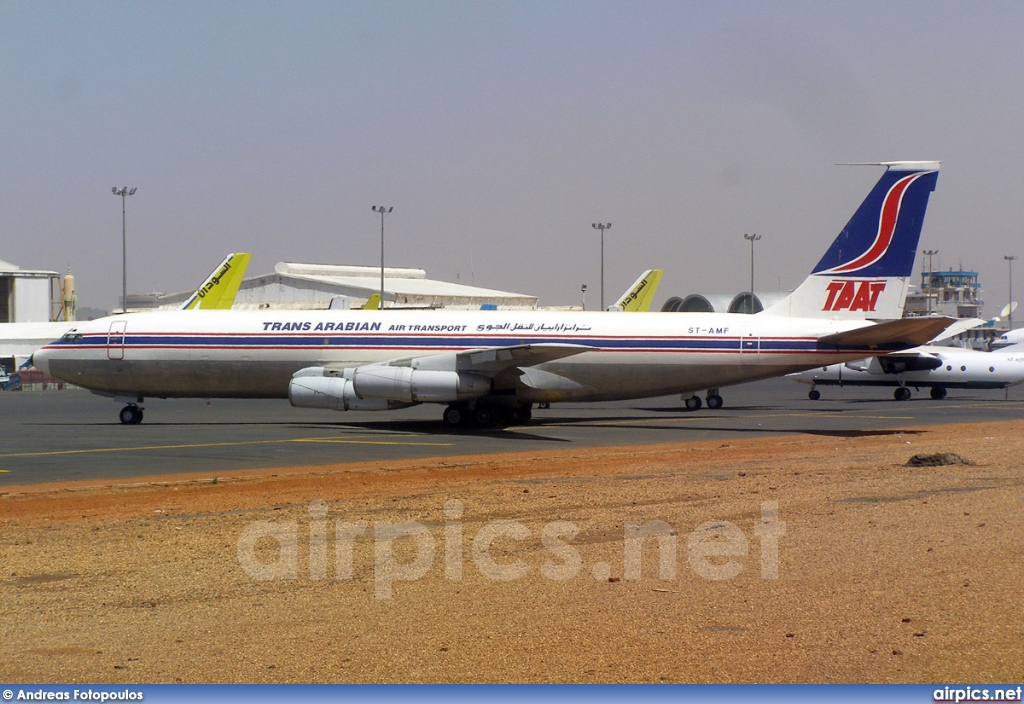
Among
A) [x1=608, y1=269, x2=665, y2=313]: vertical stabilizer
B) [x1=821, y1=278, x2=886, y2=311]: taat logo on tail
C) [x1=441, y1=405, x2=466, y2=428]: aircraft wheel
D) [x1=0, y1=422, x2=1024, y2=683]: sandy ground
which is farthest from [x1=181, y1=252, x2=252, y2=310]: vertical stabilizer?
[x1=0, y1=422, x2=1024, y2=683]: sandy ground

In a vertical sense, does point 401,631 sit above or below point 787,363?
below

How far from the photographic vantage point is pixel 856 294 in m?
32.6

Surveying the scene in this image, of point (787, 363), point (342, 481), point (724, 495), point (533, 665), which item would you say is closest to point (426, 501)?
point (342, 481)

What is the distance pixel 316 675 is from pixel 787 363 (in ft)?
86.6

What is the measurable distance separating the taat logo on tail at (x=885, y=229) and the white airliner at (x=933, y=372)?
1950 centimetres

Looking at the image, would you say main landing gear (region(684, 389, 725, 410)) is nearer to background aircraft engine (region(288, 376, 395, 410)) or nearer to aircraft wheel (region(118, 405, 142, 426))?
A: background aircraft engine (region(288, 376, 395, 410))

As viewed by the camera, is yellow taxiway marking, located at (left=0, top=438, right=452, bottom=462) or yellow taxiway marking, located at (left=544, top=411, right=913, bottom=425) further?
yellow taxiway marking, located at (left=544, top=411, right=913, bottom=425)

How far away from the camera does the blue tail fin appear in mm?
31609

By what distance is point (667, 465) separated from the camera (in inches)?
831

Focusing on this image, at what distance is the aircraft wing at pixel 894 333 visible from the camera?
28.5 m

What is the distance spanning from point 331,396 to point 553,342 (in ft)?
21.8

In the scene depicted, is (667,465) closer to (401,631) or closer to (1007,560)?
(1007,560)

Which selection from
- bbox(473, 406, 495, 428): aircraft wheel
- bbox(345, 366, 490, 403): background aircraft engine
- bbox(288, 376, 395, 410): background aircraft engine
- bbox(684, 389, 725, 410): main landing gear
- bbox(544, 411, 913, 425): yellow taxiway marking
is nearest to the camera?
bbox(345, 366, 490, 403): background aircraft engine

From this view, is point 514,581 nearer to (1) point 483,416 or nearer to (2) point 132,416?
(1) point 483,416
